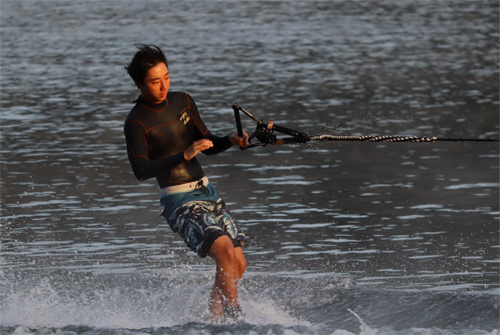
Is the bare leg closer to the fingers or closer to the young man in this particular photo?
the young man

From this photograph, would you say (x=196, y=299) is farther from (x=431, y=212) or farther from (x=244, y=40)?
(x=244, y=40)

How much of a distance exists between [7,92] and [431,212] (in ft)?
37.6

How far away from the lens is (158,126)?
19.7ft

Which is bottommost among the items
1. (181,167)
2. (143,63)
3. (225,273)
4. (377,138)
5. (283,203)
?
(283,203)

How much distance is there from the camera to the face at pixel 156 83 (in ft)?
19.3

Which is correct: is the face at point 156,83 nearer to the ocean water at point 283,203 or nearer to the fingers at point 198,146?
the fingers at point 198,146

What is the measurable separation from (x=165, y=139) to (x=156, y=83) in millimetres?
346

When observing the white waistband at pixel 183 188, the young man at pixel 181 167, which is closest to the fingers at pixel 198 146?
the young man at pixel 181 167

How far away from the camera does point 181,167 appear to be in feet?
19.9

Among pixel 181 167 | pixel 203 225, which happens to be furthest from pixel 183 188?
pixel 203 225

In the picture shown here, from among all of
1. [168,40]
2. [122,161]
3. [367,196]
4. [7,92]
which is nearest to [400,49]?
[168,40]

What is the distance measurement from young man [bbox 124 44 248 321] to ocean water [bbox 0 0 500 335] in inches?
13.9

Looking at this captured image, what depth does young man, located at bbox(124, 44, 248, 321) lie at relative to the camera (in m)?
5.82

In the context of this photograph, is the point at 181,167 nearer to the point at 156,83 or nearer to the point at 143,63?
the point at 156,83
